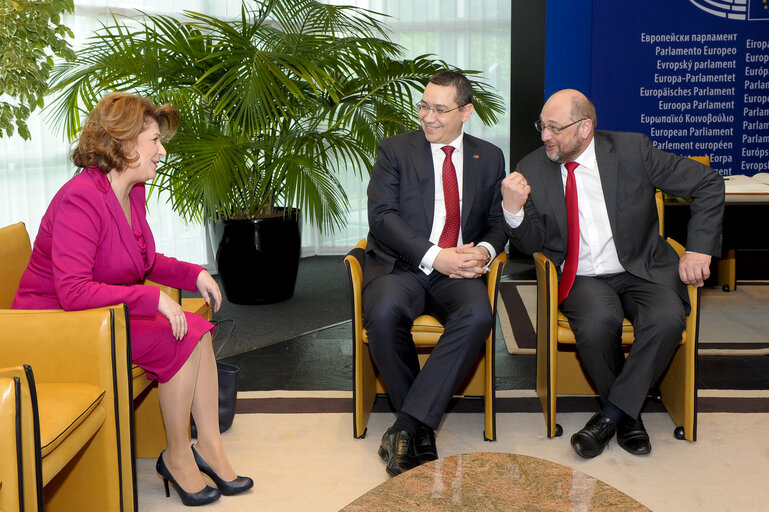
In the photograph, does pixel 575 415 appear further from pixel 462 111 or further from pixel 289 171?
pixel 289 171

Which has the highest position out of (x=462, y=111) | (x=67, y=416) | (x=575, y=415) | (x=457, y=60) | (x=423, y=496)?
(x=457, y=60)

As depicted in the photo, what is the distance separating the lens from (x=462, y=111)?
3008 millimetres

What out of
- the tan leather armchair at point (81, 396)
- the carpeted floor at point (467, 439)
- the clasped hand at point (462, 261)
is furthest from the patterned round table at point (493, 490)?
the clasped hand at point (462, 261)

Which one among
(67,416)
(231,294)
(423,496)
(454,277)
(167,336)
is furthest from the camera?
(231,294)

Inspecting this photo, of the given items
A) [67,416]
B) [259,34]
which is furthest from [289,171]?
[67,416]

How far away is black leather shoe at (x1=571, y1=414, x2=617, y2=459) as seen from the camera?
8.70ft

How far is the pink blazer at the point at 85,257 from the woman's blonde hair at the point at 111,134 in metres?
0.05

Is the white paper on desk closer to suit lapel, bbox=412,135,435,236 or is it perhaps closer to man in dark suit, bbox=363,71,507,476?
man in dark suit, bbox=363,71,507,476

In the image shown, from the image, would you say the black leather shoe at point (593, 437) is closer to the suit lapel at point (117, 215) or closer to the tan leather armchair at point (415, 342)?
the tan leather armchair at point (415, 342)

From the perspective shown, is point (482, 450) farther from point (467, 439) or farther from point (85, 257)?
point (85, 257)

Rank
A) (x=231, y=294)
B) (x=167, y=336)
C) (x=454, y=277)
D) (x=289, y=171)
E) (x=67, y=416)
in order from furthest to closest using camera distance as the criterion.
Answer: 1. (x=231, y=294)
2. (x=289, y=171)
3. (x=454, y=277)
4. (x=167, y=336)
5. (x=67, y=416)

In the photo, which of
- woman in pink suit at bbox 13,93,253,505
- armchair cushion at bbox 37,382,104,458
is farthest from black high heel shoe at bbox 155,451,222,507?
armchair cushion at bbox 37,382,104,458

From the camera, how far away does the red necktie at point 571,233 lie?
2.92 m

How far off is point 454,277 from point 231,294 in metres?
2.43
